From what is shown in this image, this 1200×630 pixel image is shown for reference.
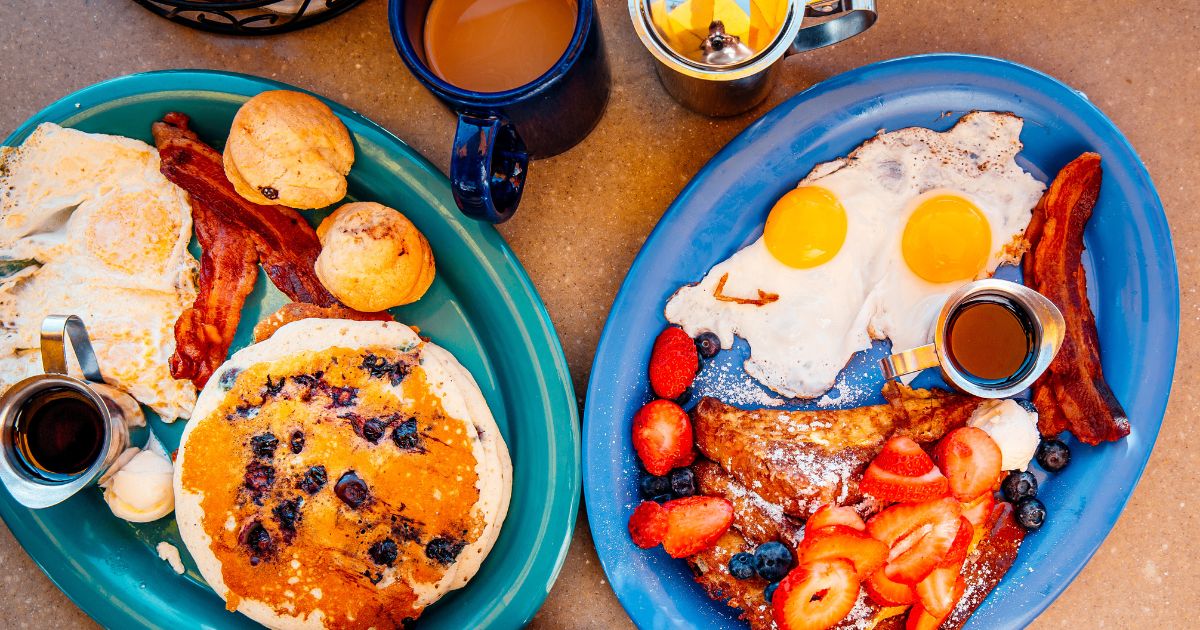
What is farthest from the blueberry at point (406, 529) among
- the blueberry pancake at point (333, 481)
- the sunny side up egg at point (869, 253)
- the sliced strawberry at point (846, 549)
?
the sliced strawberry at point (846, 549)

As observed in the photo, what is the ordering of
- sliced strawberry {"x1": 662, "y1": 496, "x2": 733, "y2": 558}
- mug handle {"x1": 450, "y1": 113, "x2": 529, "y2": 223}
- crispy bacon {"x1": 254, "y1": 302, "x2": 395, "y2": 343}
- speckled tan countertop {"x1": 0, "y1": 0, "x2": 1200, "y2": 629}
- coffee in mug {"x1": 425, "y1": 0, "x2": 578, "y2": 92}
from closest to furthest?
mug handle {"x1": 450, "y1": 113, "x2": 529, "y2": 223} < coffee in mug {"x1": 425, "y1": 0, "x2": 578, "y2": 92} < sliced strawberry {"x1": 662, "y1": 496, "x2": 733, "y2": 558} < crispy bacon {"x1": 254, "y1": 302, "x2": 395, "y2": 343} < speckled tan countertop {"x1": 0, "y1": 0, "x2": 1200, "y2": 629}

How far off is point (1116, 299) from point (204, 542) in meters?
2.10

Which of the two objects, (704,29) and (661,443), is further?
(661,443)

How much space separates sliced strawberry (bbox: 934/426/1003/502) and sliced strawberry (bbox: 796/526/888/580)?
209 millimetres

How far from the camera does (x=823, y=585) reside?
1.57 metres

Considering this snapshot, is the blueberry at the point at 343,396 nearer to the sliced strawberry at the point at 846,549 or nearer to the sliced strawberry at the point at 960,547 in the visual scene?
the sliced strawberry at the point at 846,549

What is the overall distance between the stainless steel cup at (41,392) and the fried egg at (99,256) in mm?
78

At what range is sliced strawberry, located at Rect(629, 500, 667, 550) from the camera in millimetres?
1644

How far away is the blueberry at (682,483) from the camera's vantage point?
169 cm

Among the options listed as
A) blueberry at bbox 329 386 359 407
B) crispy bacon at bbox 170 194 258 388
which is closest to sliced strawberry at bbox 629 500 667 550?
blueberry at bbox 329 386 359 407

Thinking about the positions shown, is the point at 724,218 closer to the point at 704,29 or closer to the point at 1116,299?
the point at 704,29

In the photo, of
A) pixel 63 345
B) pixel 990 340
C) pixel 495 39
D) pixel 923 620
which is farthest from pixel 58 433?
pixel 990 340

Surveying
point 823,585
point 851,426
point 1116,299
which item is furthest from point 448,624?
point 1116,299

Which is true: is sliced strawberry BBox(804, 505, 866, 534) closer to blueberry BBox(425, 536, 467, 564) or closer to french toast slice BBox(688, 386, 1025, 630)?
french toast slice BBox(688, 386, 1025, 630)
